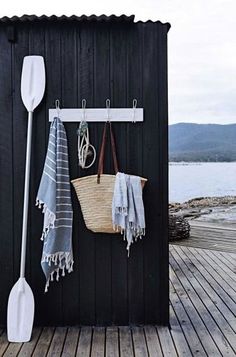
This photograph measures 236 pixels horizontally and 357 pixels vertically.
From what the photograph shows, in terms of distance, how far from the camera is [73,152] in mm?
2998

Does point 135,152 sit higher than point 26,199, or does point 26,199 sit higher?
point 135,152

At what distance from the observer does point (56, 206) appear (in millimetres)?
2865

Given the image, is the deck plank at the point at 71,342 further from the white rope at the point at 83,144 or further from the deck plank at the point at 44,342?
the white rope at the point at 83,144

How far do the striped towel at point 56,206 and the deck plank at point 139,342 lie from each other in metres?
0.61

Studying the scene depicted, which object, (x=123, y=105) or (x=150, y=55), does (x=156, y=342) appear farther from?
(x=150, y=55)

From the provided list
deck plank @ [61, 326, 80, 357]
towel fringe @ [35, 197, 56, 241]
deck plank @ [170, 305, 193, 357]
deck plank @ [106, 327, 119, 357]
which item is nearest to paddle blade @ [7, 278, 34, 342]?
deck plank @ [61, 326, 80, 357]

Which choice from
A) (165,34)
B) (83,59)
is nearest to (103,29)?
(83,59)

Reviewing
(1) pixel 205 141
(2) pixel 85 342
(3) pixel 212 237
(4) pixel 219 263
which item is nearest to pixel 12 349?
(2) pixel 85 342

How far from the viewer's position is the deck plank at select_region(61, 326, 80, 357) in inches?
101

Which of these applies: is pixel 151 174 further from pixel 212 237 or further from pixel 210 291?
pixel 212 237

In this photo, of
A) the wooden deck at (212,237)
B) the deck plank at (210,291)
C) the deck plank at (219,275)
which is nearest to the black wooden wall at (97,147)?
the deck plank at (210,291)

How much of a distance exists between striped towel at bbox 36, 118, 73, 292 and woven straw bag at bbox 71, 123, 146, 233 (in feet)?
0.36

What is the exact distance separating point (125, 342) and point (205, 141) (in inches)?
936

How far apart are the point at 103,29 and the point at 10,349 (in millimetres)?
2190
